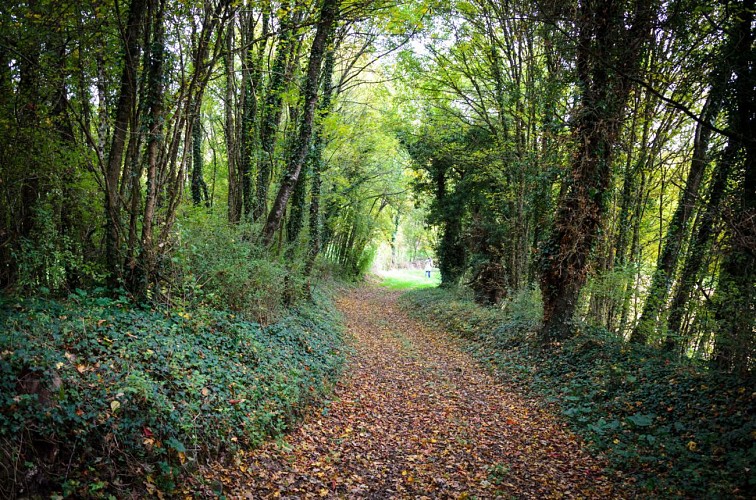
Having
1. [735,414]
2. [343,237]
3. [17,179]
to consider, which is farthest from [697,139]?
[343,237]

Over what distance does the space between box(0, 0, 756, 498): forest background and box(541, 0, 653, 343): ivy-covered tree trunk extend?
0.05m

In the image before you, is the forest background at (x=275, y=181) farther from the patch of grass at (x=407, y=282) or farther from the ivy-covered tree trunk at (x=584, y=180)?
the patch of grass at (x=407, y=282)

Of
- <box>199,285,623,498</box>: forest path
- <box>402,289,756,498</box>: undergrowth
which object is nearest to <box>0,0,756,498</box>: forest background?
Answer: <box>402,289,756,498</box>: undergrowth

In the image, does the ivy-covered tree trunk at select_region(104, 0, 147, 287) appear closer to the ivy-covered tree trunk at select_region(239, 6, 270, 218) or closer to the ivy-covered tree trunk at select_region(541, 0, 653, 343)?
the ivy-covered tree trunk at select_region(239, 6, 270, 218)

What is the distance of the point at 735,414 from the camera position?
5.05 m

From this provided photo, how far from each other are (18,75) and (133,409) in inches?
217

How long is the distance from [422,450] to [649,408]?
3447mm

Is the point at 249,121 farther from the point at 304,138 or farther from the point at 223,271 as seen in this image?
the point at 223,271

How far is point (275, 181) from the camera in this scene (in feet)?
44.9

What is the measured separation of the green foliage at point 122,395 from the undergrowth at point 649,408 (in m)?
4.60

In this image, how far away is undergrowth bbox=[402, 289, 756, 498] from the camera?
445 centimetres

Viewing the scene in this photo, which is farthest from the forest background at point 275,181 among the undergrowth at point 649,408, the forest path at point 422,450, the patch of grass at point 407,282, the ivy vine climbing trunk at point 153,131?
the patch of grass at point 407,282

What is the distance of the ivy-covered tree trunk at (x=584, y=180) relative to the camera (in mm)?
8844

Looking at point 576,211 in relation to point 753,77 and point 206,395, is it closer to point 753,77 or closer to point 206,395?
point 753,77
